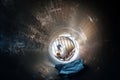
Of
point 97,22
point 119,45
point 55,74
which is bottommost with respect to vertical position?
point 55,74

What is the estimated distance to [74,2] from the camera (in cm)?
264

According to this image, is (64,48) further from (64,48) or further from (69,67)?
(69,67)

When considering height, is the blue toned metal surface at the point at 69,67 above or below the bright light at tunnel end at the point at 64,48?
below

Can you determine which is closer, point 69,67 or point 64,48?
point 69,67

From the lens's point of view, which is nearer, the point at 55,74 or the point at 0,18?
the point at 0,18

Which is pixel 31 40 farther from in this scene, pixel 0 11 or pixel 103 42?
pixel 103 42

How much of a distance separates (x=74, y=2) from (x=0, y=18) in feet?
2.49

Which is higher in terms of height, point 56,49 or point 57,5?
point 57,5

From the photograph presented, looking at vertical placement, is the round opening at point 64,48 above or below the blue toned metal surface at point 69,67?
above

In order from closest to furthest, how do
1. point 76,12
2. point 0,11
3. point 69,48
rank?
point 0,11
point 76,12
point 69,48

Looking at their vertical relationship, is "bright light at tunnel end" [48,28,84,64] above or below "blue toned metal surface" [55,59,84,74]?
above

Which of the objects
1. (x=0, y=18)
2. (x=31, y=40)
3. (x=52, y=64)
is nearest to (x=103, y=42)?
(x=52, y=64)

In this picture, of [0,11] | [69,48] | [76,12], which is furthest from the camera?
[69,48]

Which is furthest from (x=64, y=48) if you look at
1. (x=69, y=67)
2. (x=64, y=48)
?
(x=69, y=67)
